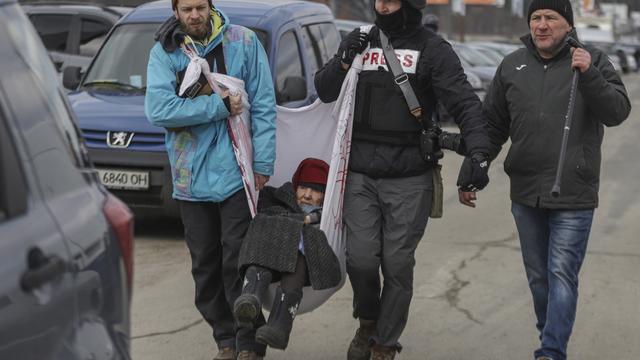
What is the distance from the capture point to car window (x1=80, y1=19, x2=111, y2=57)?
50.8 feet

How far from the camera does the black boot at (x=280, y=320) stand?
17.3 ft

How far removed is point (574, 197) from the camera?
5.45 meters

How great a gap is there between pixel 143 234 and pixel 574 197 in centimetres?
511

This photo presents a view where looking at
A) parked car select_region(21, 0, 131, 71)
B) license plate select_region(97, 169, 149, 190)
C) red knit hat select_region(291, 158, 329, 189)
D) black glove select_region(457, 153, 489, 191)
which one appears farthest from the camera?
parked car select_region(21, 0, 131, 71)

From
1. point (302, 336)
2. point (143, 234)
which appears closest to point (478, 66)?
point (143, 234)

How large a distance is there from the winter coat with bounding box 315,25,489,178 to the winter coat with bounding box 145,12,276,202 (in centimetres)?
30

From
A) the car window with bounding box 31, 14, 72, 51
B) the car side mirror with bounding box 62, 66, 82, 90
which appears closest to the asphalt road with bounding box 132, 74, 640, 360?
the car side mirror with bounding box 62, 66, 82, 90

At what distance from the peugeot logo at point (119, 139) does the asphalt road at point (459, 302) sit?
766 mm

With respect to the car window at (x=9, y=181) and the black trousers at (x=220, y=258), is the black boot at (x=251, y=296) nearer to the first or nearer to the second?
the black trousers at (x=220, y=258)

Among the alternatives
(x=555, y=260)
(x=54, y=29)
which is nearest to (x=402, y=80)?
(x=555, y=260)

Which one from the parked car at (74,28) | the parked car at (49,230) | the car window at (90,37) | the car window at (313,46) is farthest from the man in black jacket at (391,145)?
the car window at (90,37)

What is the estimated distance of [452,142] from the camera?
5.46 metres

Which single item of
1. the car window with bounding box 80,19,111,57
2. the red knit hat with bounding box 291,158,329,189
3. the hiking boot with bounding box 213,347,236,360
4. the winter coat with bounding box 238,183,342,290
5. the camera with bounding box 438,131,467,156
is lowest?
the car window with bounding box 80,19,111,57

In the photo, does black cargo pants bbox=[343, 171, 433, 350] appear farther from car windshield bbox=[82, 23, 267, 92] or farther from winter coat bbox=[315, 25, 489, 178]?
car windshield bbox=[82, 23, 267, 92]
